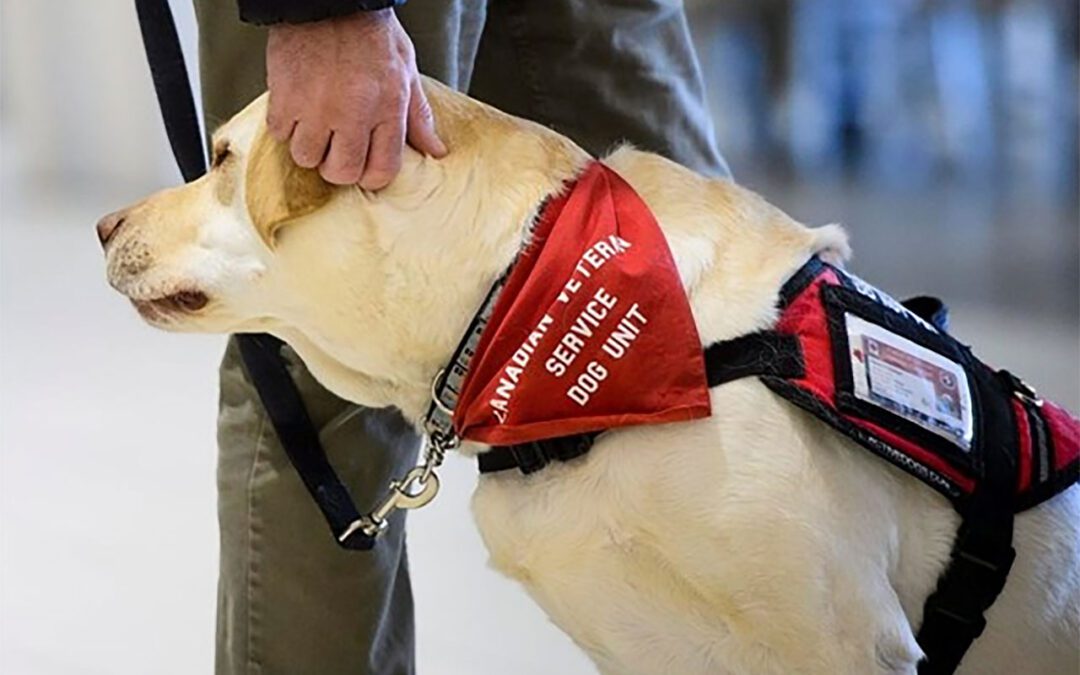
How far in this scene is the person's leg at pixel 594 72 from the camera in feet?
5.14

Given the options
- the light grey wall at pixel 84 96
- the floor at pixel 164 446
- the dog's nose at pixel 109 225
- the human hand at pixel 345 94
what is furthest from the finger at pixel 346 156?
the light grey wall at pixel 84 96

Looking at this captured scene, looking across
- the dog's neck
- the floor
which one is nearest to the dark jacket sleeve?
the dog's neck

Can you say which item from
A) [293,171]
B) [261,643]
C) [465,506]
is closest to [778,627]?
[293,171]

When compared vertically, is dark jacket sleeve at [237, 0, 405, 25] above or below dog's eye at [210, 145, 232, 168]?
above

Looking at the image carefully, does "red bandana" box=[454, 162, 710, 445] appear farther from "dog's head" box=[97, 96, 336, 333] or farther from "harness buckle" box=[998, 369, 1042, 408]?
"harness buckle" box=[998, 369, 1042, 408]

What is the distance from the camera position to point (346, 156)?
3.81ft

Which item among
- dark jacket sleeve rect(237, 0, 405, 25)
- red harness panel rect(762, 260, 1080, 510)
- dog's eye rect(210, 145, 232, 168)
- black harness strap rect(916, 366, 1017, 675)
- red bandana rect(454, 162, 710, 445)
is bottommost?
black harness strap rect(916, 366, 1017, 675)

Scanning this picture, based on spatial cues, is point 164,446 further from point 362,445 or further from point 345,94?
point 345,94

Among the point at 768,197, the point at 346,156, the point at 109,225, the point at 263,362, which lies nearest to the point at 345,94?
the point at 346,156

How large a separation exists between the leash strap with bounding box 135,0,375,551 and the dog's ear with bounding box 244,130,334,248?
0.21 meters

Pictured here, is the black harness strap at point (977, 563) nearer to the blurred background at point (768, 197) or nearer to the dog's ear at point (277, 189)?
the dog's ear at point (277, 189)

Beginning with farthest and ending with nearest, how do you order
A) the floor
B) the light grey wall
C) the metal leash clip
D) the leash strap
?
the light grey wall
the floor
the leash strap
the metal leash clip

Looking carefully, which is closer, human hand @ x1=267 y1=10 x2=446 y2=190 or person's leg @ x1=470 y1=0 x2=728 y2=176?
human hand @ x1=267 y1=10 x2=446 y2=190

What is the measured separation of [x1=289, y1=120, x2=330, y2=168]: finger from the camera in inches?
45.8
